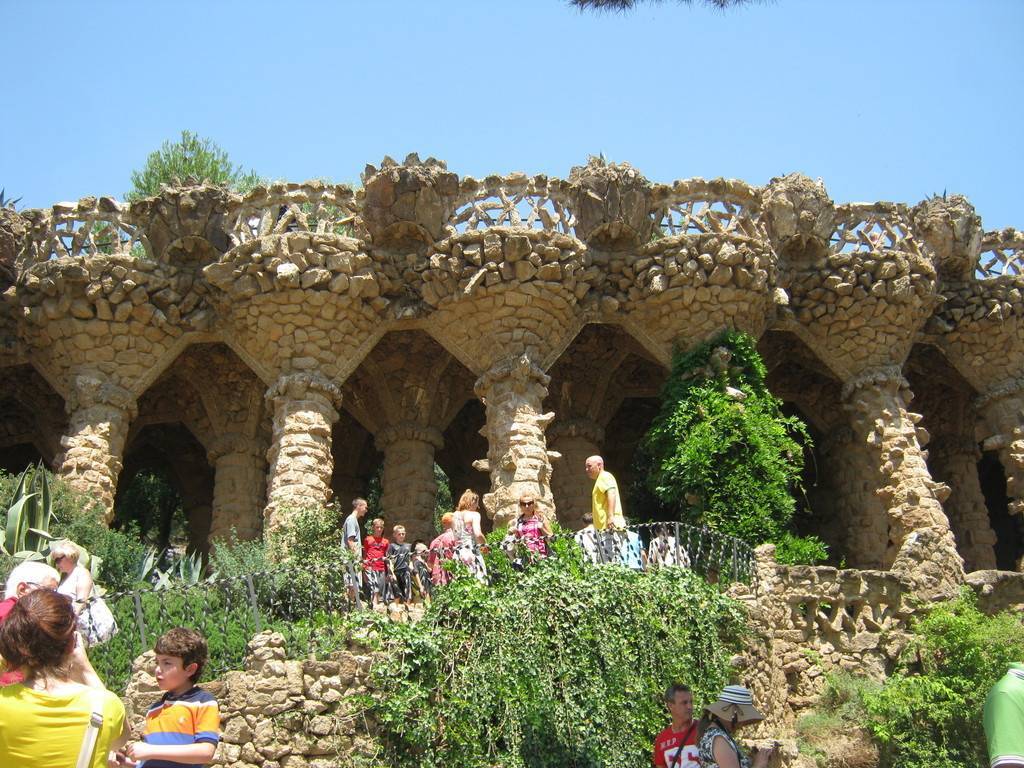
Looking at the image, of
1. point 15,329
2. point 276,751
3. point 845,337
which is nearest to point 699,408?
point 845,337

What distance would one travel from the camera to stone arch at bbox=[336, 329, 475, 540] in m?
14.3

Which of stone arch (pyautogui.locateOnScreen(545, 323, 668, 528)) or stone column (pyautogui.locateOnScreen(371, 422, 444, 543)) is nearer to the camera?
stone column (pyautogui.locateOnScreen(371, 422, 444, 543))

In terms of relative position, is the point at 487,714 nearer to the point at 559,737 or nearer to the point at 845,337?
the point at 559,737

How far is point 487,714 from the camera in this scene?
6883mm

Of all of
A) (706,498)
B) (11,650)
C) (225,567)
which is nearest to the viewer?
(11,650)

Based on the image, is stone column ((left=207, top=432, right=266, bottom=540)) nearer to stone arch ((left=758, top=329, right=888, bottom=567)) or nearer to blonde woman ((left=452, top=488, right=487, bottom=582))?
blonde woman ((left=452, top=488, right=487, bottom=582))

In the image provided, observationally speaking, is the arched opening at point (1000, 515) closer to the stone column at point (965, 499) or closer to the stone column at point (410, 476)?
the stone column at point (965, 499)

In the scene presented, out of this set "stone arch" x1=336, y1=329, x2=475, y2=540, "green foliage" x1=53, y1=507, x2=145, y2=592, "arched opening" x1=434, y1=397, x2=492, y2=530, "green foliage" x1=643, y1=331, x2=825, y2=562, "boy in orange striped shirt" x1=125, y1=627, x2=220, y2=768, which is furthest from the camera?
"arched opening" x1=434, y1=397, x2=492, y2=530

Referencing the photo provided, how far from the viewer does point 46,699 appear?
3135mm

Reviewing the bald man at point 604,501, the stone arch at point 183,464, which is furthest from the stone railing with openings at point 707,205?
the stone arch at point 183,464

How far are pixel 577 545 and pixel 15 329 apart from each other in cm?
790

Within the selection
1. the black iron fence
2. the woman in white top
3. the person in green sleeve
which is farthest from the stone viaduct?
the person in green sleeve

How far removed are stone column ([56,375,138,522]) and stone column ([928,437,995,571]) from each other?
1125 cm

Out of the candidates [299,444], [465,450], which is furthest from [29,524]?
[465,450]
